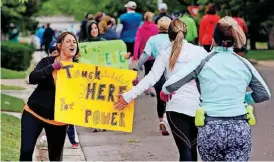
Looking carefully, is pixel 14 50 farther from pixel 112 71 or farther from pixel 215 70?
pixel 215 70

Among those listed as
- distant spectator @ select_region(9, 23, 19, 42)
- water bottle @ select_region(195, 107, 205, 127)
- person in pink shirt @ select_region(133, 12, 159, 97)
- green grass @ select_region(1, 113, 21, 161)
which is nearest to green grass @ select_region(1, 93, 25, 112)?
green grass @ select_region(1, 113, 21, 161)

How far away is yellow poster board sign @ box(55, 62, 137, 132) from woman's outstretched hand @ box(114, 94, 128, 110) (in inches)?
1.7

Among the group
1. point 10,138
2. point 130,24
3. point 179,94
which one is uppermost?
point 130,24

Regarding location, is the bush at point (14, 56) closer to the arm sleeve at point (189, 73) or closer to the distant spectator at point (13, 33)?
the distant spectator at point (13, 33)

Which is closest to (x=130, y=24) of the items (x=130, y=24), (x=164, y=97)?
(x=130, y=24)

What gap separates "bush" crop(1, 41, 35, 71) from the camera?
1191 inches

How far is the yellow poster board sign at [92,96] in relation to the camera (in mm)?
7504

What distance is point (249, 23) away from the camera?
36.9 metres

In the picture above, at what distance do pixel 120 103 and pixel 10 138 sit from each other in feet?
15.3

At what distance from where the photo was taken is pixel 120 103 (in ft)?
25.0

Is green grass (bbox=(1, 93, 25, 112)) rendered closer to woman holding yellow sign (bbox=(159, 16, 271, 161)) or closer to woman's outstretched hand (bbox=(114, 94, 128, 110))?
woman's outstretched hand (bbox=(114, 94, 128, 110))

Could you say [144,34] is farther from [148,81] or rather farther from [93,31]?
[148,81]

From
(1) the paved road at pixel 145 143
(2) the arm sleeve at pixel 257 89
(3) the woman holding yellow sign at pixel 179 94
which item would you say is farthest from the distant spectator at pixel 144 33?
(2) the arm sleeve at pixel 257 89

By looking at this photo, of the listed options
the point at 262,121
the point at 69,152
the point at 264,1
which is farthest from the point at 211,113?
the point at 264,1
